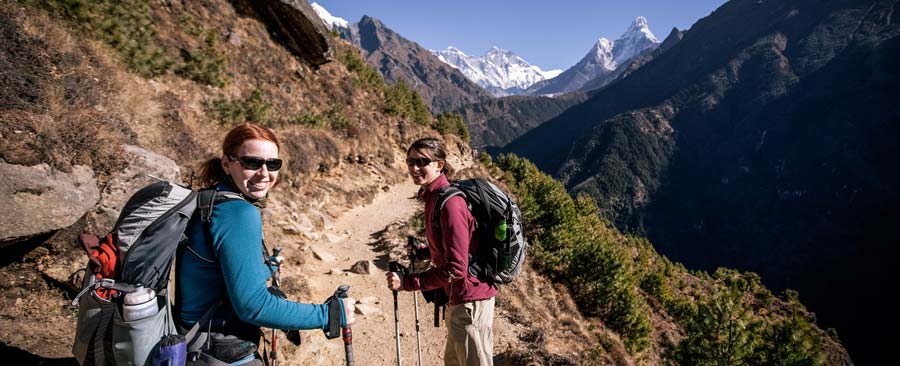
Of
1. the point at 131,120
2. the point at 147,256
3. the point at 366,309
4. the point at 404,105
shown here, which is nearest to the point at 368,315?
the point at 366,309

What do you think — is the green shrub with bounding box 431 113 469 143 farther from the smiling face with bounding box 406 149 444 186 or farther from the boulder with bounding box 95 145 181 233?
the smiling face with bounding box 406 149 444 186

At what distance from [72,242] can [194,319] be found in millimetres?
5071

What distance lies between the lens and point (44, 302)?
4969 mm

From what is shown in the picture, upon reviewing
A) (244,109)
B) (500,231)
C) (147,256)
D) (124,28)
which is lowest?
(500,231)

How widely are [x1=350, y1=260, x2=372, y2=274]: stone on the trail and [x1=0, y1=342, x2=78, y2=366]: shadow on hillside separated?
638 centimetres

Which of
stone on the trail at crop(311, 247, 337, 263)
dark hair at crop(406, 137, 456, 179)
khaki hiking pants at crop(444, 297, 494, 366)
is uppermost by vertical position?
dark hair at crop(406, 137, 456, 179)

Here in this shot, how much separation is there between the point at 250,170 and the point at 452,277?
5.62ft

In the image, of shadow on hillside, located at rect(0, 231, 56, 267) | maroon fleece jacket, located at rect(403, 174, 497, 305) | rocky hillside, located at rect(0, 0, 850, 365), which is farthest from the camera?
rocky hillside, located at rect(0, 0, 850, 365)

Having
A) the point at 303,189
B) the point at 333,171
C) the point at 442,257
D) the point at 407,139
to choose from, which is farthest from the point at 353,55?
the point at 442,257

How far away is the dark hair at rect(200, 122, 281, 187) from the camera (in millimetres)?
2268

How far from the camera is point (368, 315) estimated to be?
852 centimetres

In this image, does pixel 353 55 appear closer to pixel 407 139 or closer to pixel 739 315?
pixel 407 139

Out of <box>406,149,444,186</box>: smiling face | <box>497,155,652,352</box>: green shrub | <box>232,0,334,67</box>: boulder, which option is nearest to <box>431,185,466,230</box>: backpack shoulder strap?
<box>406,149,444,186</box>: smiling face

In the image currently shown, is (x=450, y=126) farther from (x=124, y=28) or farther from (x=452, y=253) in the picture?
(x=452, y=253)
